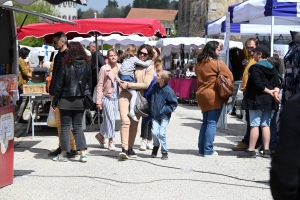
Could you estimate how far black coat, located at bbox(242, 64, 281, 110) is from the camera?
28.4ft

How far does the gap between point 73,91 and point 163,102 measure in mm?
1313

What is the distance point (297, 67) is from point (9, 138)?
3.81m

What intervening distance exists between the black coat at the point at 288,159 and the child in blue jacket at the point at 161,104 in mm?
6258

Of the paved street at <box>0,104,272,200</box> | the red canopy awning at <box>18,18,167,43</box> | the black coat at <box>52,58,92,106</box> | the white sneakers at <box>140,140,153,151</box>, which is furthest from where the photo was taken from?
the red canopy awning at <box>18,18,167,43</box>

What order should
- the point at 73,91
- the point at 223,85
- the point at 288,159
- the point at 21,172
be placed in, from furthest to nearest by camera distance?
the point at 223,85
the point at 73,91
the point at 21,172
the point at 288,159

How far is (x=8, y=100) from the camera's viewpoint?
6816 millimetres

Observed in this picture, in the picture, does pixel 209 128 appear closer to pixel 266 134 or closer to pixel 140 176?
Answer: pixel 266 134

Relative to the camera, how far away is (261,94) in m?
8.78

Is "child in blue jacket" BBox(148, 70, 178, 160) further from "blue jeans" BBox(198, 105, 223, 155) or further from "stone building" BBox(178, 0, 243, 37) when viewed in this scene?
"stone building" BBox(178, 0, 243, 37)

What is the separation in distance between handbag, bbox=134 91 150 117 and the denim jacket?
0.12 m

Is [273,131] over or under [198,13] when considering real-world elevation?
under

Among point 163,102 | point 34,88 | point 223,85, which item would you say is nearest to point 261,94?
point 223,85

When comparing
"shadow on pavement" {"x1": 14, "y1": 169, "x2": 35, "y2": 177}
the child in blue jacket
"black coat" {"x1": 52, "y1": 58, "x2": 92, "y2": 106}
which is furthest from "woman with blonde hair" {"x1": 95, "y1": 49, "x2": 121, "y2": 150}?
"shadow on pavement" {"x1": 14, "y1": 169, "x2": 35, "y2": 177}

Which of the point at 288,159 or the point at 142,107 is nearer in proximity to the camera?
the point at 288,159
